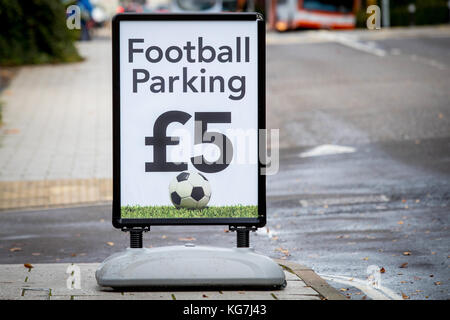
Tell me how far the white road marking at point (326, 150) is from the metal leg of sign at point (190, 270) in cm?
756

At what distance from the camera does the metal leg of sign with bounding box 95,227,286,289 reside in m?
6.25

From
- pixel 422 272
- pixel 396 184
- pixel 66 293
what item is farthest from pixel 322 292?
pixel 396 184

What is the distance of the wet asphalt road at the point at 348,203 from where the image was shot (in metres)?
7.89

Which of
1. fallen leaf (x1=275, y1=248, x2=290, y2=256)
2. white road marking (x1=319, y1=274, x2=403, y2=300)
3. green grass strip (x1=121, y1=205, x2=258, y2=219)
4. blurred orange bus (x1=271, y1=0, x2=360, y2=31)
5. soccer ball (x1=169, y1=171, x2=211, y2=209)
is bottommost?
fallen leaf (x1=275, y1=248, x2=290, y2=256)

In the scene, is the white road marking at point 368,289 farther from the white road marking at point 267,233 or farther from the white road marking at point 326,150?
the white road marking at point 326,150

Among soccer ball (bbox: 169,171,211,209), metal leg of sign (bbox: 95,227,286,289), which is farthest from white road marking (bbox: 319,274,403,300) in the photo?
soccer ball (bbox: 169,171,211,209)

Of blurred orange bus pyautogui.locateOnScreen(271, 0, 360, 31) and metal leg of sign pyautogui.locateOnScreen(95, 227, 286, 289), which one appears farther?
blurred orange bus pyautogui.locateOnScreen(271, 0, 360, 31)

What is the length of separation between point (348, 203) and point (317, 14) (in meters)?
29.0

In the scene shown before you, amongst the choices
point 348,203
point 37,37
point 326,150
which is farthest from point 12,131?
point 37,37

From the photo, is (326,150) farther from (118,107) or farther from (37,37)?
(37,37)

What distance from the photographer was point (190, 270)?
6285 mm

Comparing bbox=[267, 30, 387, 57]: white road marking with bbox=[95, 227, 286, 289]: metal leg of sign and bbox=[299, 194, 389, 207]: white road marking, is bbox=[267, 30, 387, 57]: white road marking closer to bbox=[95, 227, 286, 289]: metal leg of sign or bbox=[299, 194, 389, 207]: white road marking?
bbox=[299, 194, 389, 207]: white road marking

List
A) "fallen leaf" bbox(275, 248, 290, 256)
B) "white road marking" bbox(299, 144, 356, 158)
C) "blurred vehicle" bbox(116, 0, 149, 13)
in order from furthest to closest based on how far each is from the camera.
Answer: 1. "blurred vehicle" bbox(116, 0, 149, 13)
2. "white road marking" bbox(299, 144, 356, 158)
3. "fallen leaf" bbox(275, 248, 290, 256)

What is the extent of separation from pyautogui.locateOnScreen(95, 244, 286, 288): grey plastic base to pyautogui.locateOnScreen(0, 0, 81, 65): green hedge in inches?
809
